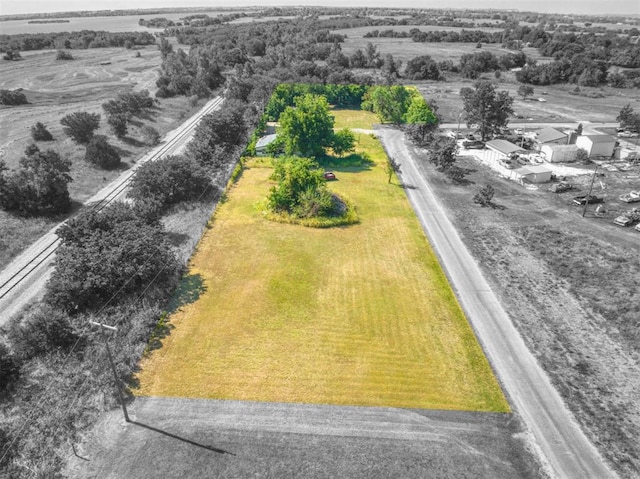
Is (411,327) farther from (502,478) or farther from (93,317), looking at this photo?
(93,317)

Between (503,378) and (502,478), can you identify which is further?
(503,378)

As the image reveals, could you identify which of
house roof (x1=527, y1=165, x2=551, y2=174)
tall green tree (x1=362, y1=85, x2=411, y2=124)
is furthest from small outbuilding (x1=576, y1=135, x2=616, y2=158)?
tall green tree (x1=362, y1=85, x2=411, y2=124)

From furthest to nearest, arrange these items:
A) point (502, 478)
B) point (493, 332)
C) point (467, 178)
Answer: point (467, 178)
point (493, 332)
point (502, 478)

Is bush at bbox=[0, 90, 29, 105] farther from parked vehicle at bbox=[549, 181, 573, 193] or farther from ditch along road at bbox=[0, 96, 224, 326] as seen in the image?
parked vehicle at bbox=[549, 181, 573, 193]

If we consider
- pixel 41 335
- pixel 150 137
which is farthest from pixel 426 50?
pixel 41 335

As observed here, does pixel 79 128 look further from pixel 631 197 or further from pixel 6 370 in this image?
pixel 631 197

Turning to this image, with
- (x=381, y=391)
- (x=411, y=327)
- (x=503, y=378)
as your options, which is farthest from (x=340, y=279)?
(x=503, y=378)

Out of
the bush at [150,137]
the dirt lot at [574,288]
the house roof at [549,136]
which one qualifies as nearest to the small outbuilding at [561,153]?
the house roof at [549,136]
